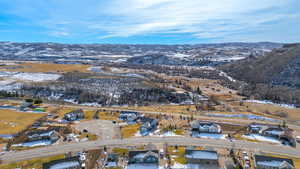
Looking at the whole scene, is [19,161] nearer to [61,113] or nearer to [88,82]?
[61,113]

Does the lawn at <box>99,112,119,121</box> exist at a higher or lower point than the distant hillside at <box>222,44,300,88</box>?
lower

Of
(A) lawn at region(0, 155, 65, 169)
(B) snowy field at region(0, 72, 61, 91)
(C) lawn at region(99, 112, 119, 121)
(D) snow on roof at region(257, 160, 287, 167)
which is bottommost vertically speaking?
(A) lawn at region(0, 155, 65, 169)

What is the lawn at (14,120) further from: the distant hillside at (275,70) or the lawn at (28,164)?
the distant hillside at (275,70)

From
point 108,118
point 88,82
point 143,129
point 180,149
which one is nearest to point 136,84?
point 88,82

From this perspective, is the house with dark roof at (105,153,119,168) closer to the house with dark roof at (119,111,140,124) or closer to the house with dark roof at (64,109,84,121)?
the house with dark roof at (119,111,140,124)

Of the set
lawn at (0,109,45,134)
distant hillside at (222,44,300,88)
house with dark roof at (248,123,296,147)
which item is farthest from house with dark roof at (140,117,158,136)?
distant hillside at (222,44,300,88)
